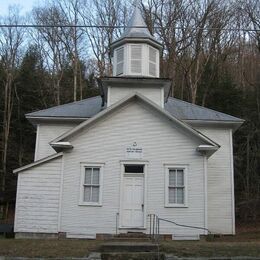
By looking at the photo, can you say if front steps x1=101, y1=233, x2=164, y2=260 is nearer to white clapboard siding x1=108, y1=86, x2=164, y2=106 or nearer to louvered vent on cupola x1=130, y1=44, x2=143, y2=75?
white clapboard siding x1=108, y1=86, x2=164, y2=106

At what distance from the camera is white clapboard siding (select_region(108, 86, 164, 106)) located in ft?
77.3

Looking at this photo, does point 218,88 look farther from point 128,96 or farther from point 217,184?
point 128,96

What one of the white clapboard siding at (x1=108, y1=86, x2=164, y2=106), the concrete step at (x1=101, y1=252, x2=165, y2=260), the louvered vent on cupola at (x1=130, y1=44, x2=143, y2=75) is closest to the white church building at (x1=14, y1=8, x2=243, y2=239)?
the white clapboard siding at (x1=108, y1=86, x2=164, y2=106)

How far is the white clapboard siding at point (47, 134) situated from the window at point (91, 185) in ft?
15.1

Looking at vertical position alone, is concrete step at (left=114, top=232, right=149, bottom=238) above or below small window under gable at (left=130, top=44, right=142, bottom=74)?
below

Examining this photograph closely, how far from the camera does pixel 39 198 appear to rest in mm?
20734

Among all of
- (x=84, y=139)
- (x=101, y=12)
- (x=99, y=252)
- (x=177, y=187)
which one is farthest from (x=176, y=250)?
(x=101, y=12)

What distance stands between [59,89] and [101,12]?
907cm

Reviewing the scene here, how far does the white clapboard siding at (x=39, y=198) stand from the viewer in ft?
67.2

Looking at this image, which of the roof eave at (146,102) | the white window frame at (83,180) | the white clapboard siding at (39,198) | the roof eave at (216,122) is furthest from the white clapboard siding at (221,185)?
the white clapboard siding at (39,198)

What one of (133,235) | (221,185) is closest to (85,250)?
(133,235)

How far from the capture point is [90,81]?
156ft

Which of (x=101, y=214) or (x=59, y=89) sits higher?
(x=59, y=89)

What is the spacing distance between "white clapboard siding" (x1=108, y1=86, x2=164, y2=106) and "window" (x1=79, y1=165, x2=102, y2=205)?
390 cm
